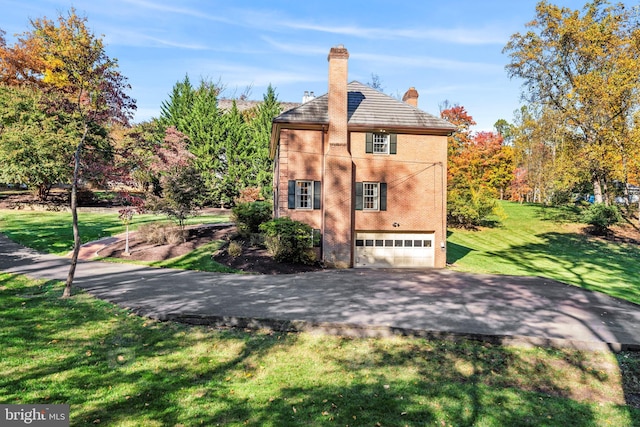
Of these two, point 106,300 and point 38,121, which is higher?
point 38,121

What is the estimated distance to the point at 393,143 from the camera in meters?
18.2

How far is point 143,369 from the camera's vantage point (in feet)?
21.5

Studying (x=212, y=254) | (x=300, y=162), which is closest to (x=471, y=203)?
(x=300, y=162)

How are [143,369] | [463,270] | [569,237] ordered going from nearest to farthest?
1. [143,369]
2. [463,270]
3. [569,237]

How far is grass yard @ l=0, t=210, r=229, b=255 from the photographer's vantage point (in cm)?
1797

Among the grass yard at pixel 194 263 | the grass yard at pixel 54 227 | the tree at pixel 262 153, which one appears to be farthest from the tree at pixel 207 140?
the grass yard at pixel 194 263

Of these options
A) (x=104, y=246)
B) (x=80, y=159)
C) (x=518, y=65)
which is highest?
(x=518, y=65)

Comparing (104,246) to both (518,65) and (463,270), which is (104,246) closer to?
(463,270)

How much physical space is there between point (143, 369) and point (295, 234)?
10.3 m

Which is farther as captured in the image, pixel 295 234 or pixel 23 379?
pixel 295 234

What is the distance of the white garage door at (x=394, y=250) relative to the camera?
59.3ft

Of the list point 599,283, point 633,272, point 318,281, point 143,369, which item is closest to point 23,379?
point 143,369

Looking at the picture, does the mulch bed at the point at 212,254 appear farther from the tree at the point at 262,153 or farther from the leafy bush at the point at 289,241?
the tree at the point at 262,153

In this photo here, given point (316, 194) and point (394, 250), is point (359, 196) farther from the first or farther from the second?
point (394, 250)
